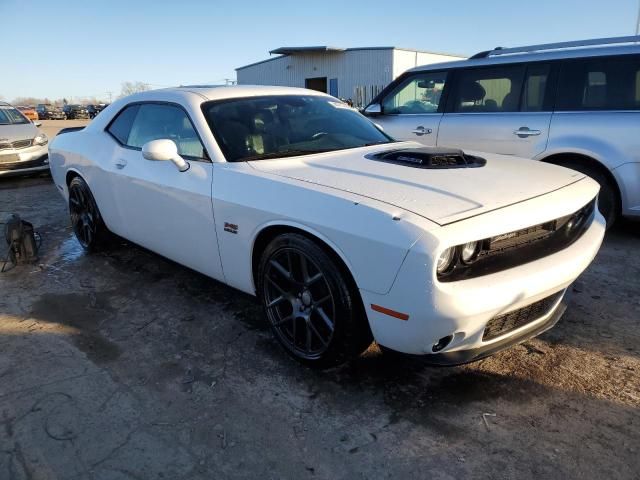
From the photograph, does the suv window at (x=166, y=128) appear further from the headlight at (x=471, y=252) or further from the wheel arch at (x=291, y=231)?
the headlight at (x=471, y=252)

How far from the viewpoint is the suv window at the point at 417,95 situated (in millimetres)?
5637

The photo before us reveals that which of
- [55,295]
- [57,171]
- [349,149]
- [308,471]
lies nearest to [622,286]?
[349,149]

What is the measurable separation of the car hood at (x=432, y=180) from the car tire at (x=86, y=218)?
2214mm

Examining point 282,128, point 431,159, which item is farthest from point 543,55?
point 282,128

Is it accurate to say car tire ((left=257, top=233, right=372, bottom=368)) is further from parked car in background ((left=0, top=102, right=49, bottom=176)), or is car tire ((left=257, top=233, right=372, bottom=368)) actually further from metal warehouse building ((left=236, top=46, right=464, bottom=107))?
metal warehouse building ((left=236, top=46, right=464, bottom=107))

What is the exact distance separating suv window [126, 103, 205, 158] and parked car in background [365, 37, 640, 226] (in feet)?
9.64

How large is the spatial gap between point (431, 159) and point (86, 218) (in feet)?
11.0

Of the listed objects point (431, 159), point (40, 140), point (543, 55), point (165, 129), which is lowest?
point (40, 140)

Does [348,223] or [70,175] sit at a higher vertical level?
[348,223]

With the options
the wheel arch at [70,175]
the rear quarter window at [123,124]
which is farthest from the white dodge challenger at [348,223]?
the wheel arch at [70,175]

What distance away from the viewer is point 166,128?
3.63 m

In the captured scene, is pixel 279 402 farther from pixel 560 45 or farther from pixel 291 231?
pixel 560 45

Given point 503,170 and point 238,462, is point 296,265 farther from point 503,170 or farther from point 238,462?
point 503,170

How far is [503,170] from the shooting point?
2.81 metres
